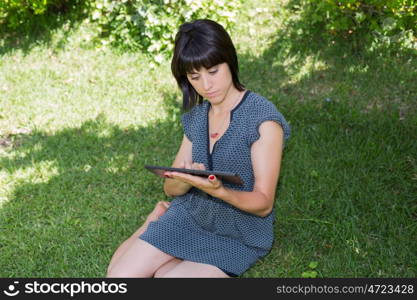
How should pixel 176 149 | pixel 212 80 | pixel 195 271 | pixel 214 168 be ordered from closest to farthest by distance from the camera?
pixel 212 80, pixel 195 271, pixel 214 168, pixel 176 149

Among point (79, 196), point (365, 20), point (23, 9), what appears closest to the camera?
point (79, 196)

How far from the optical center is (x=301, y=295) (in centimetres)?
302

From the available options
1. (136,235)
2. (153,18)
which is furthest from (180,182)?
(153,18)

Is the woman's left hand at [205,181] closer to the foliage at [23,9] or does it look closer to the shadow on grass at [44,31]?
the foliage at [23,9]

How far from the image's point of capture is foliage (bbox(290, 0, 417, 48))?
478cm

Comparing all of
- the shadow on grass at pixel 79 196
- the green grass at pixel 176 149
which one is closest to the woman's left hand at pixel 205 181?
the green grass at pixel 176 149

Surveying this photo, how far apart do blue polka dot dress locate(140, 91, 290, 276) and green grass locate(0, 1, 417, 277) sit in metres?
0.33

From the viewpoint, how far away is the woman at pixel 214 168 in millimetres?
2840

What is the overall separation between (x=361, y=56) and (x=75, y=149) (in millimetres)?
3062

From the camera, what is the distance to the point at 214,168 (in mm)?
3150

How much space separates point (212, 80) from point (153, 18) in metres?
3.29

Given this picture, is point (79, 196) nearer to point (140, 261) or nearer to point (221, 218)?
point (140, 261)

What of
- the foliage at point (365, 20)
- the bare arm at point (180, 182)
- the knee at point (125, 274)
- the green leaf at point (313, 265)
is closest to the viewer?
the knee at point (125, 274)

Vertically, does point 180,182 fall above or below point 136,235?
above
